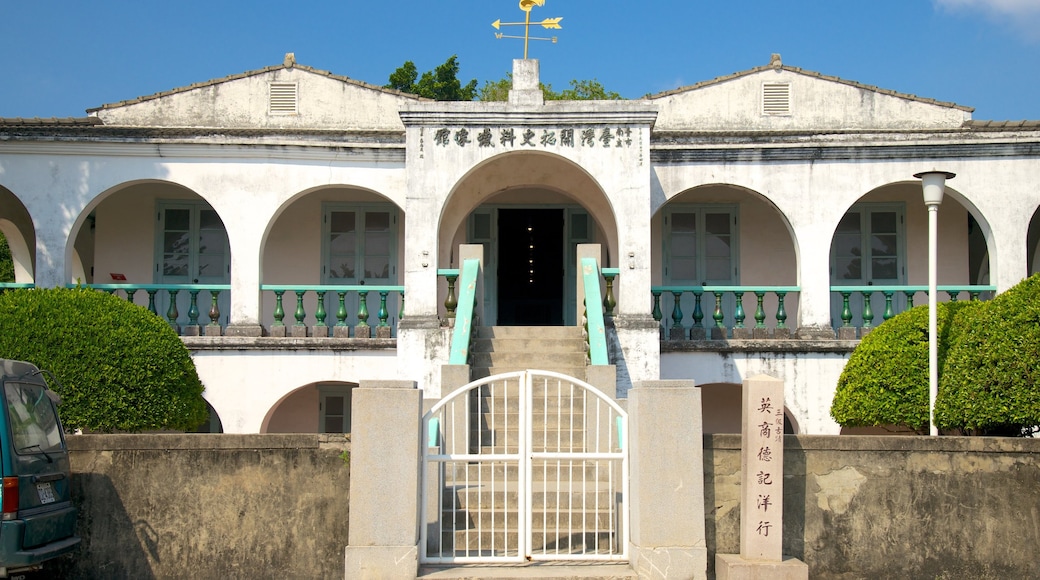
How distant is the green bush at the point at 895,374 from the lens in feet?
33.7

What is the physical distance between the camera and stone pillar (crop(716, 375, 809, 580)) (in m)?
7.66

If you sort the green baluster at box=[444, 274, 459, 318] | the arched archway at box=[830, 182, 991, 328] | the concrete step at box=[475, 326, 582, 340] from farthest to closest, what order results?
the arched archway at box=[830, 182, 991, 328] → the green baluster at box=[444, 274, 459, 318] → the concrete step at box=[475, 326, 582, 340]

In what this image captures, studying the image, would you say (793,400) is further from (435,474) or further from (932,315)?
(435,474)

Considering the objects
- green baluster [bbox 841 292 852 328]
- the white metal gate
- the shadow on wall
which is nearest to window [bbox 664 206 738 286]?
green baluster [bbox 841 292 852 328]

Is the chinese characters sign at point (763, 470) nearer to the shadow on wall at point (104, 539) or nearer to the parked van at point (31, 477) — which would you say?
the shadow on wall at point (104, 539)

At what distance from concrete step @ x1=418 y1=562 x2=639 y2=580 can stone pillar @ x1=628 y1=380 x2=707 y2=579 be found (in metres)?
0.19

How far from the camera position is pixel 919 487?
8.04 metres

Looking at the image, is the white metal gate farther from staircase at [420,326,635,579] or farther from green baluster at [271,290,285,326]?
green baluster at [271,290,285,326]

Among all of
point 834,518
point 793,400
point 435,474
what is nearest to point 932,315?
point 834,518

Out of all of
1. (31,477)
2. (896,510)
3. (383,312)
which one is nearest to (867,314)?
(896,510)

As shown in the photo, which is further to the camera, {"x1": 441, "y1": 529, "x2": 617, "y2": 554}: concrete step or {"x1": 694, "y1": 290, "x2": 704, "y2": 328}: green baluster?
{"x1": 694, "y1": 290, "x2": 704, "y2": 328}: green baluster

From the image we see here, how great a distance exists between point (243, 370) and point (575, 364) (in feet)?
15.5

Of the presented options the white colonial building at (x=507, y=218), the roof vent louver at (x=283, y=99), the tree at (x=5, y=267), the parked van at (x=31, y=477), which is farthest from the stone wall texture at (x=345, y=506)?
the tree at (x=5, y=267)

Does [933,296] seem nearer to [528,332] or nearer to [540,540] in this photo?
[540,540]
